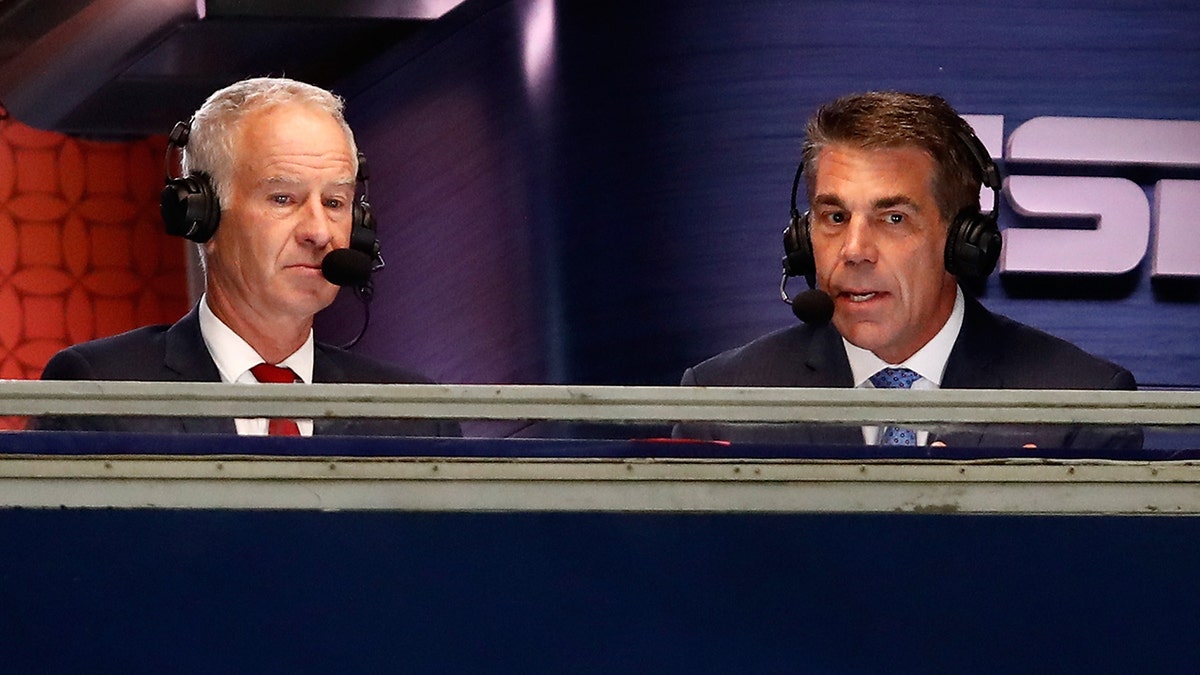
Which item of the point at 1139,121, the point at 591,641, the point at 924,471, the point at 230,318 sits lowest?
the point at 591,641

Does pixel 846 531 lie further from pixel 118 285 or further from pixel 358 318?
pixel 118 285

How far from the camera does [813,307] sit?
79.2 inches

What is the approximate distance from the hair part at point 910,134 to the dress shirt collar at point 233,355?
2.28 ft

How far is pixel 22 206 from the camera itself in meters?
6.71

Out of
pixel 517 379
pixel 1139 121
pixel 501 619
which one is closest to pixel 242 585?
pixel 501 619

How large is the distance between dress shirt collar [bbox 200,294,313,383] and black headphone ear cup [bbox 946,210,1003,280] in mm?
832

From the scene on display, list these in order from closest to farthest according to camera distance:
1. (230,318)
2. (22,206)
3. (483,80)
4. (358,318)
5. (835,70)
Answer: (230,318) → (835,70) → (483,80) → (358,318) → (22,206)

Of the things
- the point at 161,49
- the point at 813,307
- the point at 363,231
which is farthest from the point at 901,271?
the point at 161,49

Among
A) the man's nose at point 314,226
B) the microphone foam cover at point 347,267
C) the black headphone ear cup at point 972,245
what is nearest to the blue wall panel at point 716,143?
the black headphone ear cup at point 972,245

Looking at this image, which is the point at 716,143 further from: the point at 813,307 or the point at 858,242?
the point at 813,307

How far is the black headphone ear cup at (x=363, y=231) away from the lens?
2426 mm

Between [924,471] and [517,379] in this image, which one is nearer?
[924,471]

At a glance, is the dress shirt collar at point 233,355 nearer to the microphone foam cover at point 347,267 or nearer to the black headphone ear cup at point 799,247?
the microphone foam cover at point 347,267

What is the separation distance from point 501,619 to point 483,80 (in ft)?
7.81
